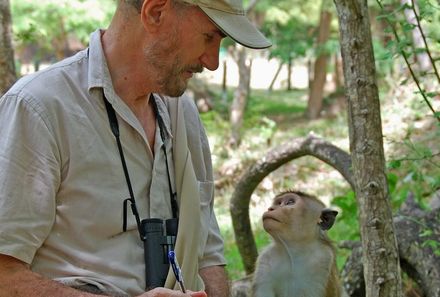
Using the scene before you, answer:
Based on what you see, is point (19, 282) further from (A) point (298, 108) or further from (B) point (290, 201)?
(A) point (298, 108)

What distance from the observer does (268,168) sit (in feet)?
23.5

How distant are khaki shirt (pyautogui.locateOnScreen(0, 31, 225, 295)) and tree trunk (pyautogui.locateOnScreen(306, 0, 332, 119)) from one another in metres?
17.5

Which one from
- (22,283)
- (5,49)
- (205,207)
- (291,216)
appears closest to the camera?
(22,283)

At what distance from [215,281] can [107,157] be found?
92 cm

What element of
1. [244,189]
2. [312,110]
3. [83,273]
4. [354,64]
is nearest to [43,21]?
[312,110]

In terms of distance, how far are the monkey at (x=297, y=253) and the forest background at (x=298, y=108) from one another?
A: 865 mm

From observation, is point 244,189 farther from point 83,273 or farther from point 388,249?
point 83,273

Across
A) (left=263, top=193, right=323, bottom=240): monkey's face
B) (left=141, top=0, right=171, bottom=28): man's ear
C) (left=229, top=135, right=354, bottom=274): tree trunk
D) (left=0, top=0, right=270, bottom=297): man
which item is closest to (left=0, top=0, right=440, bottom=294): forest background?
(left=229, top=135, right=354, bottom=274): tree trunk

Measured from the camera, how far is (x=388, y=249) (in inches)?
182

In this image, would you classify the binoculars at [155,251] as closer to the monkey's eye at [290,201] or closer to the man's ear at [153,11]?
the man's ear at [153,11]

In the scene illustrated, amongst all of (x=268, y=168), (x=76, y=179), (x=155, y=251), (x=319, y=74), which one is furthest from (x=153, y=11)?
(x=319, y=74)

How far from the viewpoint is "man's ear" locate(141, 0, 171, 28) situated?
3.34m

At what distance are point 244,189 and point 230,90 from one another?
65.3 ft

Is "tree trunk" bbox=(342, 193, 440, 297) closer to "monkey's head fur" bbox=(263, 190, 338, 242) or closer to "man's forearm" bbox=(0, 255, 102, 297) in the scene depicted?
"monkey's head fur" bbox=(263, 190, 338, 242)
